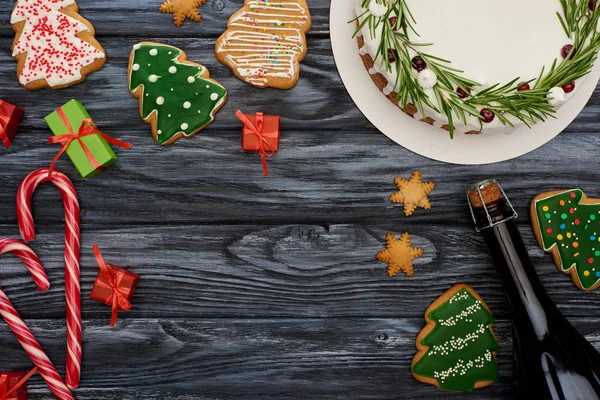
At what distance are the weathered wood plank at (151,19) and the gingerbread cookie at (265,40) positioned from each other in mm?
47

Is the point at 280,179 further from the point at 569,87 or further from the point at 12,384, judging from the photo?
the point at 12,384

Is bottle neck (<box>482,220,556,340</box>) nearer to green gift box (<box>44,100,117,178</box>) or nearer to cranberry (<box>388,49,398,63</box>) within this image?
cranberry (<box>388,49,398,63</box>)

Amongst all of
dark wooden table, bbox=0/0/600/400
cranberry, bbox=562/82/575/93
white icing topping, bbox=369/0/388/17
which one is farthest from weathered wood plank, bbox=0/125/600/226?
white icing topping, bbox=369/0/388/17

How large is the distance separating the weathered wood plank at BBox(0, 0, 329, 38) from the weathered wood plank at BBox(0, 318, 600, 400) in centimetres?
82

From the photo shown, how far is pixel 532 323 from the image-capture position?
4.25ft

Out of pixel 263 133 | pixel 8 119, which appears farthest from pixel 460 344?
pixel 8 119

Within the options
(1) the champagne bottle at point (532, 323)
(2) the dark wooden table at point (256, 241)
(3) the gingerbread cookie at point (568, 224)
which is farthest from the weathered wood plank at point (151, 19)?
(3) the gingerbread cookie at point (568, 224)

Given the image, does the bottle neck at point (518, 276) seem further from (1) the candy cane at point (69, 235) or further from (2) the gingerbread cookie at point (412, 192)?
(1) the candy cane at point (69, 235)

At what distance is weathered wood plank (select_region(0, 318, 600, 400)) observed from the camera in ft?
4.62

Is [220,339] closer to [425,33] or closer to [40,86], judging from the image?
[40,86]

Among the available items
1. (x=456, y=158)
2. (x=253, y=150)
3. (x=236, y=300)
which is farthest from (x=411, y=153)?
(x=236, y=300)

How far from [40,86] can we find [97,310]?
645mm

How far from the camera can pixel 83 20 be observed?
1350mm

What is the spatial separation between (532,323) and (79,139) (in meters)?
1.30
